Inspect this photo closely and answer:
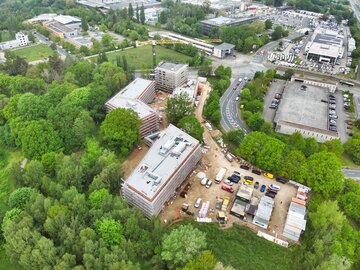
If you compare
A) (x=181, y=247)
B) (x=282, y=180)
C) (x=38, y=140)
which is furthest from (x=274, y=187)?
(x=38, y=140)

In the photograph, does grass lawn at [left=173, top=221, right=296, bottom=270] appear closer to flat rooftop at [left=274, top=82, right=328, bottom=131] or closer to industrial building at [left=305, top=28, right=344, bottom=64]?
flat rooftop at [left=274, top=82, right=328, bottom=131]

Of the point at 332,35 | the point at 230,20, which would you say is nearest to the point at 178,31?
the point at 230,20

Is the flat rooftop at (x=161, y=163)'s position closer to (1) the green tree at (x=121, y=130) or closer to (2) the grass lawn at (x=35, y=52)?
(1) the green tree at (x=121, y=130)

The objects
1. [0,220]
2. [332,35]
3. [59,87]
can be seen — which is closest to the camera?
[0,220]

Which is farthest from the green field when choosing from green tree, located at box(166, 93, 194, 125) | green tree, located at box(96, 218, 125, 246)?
green tree, located at box(96, 218, 125, 246)

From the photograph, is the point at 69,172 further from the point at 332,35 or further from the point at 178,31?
the point at 332,35

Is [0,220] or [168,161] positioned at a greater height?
[168,161]

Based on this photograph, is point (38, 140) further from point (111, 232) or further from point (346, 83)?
point (346, 83)
